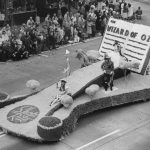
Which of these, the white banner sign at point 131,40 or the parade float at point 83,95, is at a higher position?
the white banner sign at point 131,40

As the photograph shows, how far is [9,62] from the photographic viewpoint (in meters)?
23.1

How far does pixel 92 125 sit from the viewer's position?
53.1 feet

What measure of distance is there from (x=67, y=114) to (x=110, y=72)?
11.2 feet

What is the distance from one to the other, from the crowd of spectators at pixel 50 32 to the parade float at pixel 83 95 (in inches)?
194

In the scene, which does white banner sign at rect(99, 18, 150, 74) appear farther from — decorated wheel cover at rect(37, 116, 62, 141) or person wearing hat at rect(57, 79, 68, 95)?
decorated wheel cover at rect(37, 116, 62, 141)

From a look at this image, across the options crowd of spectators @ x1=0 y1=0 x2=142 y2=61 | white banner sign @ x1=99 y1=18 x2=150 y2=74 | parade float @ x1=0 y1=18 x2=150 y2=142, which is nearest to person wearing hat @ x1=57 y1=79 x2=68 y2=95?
parade float @ x1=0 y1=18 x2=150 y2=142

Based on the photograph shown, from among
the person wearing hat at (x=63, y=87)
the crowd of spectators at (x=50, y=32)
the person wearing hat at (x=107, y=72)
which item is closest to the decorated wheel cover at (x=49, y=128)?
the person wearing hat at (x=63, y=87)

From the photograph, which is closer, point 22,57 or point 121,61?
point 121,61

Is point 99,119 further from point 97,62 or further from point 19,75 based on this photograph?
point 19,75

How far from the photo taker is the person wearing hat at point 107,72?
17.6 metres

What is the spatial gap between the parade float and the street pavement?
12.8 inches

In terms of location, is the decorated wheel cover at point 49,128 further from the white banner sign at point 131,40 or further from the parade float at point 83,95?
the white banner sign at point 131,40

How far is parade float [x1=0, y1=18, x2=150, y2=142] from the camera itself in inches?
581

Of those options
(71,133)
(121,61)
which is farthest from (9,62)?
(71,133)
